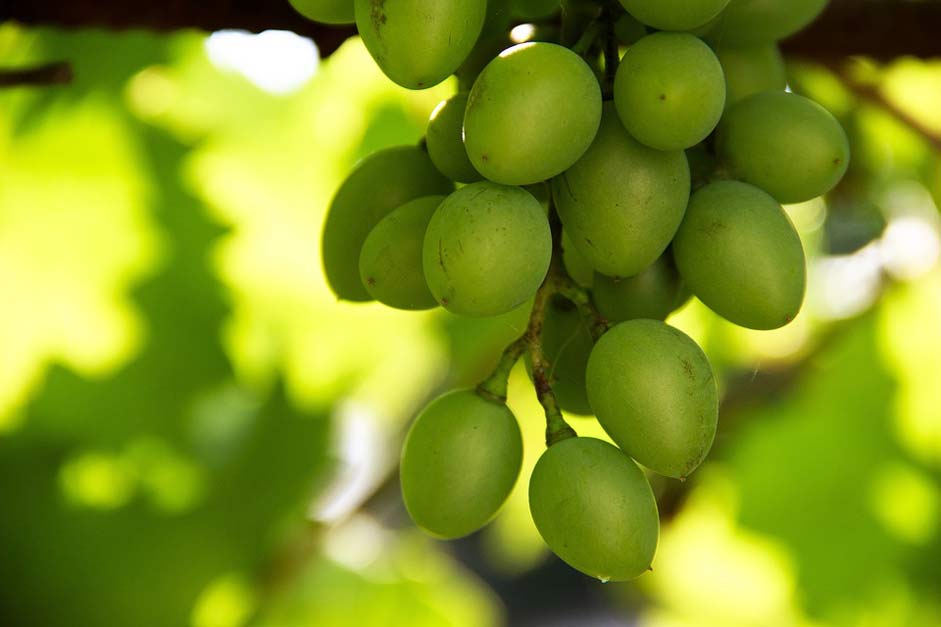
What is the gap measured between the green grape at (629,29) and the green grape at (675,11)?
0.25 feet

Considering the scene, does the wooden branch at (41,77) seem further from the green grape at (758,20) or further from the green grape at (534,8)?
the green grape at (758,20)

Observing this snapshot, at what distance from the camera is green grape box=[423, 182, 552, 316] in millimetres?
574

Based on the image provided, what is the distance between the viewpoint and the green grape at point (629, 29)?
0.70 m

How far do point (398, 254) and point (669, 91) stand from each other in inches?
7.7

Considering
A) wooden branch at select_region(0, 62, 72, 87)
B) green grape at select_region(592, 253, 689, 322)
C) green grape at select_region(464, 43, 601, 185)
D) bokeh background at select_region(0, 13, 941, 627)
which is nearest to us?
green grape at select_region(464, 43, 601, 185)

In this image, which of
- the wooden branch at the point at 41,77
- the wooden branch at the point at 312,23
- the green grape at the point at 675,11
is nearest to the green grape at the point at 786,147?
the green grape at the point at 675,11

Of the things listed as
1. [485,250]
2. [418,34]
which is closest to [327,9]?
[418,34]

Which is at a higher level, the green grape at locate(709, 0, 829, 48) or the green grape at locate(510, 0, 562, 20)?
the green grape at locate(510, 0, 562, 20)

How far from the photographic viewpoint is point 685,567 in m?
2.04

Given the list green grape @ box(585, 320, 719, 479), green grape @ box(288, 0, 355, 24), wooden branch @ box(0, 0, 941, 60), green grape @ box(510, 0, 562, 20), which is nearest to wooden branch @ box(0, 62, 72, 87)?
wooden branch @ box(0, 0, 941, 60)

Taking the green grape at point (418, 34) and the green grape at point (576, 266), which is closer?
the green grape at point (418, 34)

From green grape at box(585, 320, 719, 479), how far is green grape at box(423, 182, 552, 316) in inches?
2.7

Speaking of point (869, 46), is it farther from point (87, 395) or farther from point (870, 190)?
point (87, 395)

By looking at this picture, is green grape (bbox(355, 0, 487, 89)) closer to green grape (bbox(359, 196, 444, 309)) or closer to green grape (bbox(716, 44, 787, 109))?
green grape (bbox(359, 196, 444, 309))
